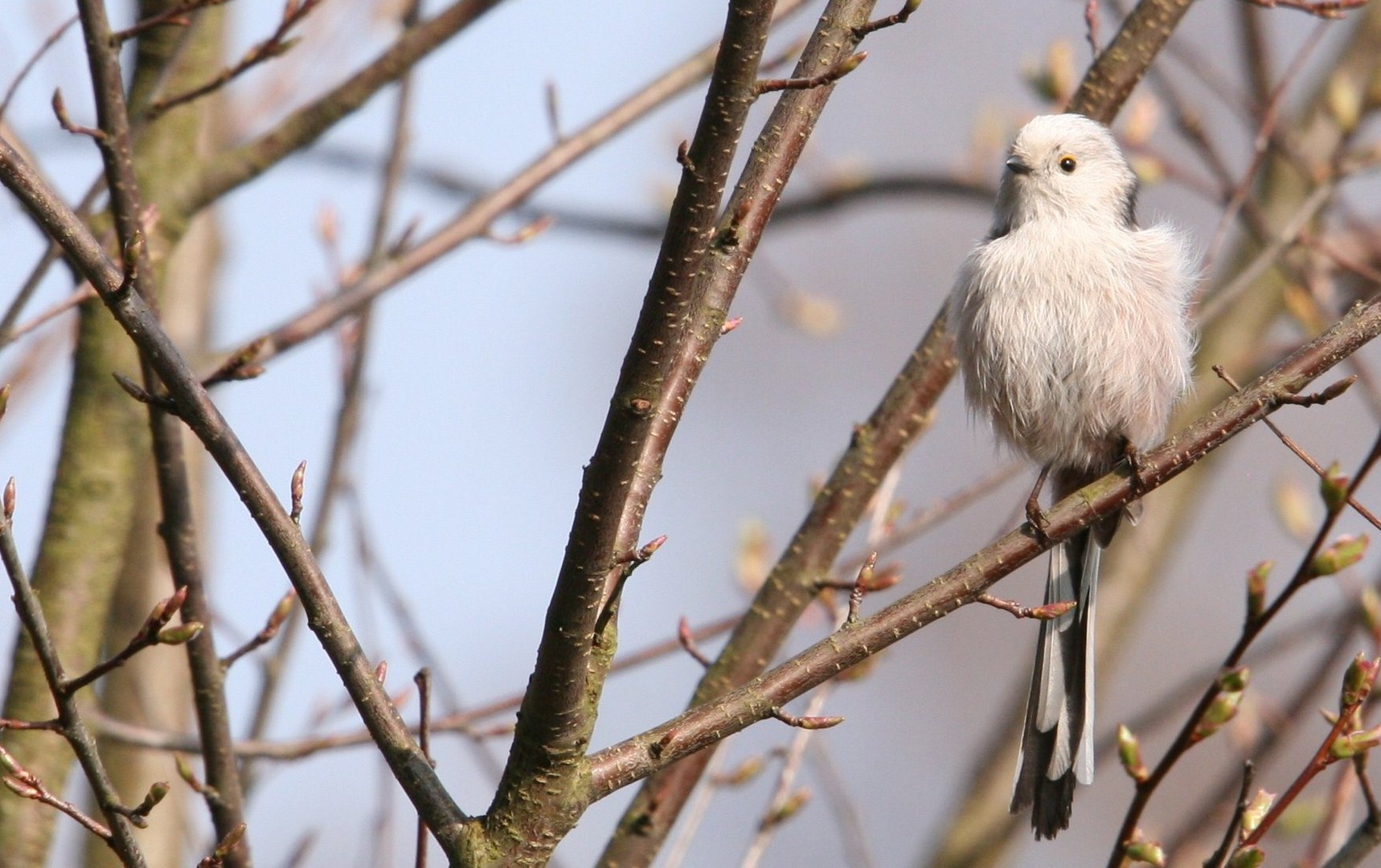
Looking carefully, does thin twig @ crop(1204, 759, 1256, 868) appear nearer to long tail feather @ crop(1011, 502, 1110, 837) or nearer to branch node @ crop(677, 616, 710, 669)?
long tail feather @ crop(1011, 502, 1110, 837)

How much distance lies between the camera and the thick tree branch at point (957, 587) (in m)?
1.70

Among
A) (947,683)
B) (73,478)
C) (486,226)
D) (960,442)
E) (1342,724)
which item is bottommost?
(1342,724)

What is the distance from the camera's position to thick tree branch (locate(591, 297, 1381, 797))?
1695 millimetres

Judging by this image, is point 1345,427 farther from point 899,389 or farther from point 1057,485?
point 899,389

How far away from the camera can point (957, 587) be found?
6.03ft

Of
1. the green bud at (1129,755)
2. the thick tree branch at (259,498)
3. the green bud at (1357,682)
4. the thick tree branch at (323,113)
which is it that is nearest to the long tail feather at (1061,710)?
the green bud at (1129,755)

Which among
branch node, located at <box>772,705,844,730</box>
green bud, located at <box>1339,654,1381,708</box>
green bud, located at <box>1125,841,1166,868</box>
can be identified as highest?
branch node, located at <box>772,705,844,730</box>

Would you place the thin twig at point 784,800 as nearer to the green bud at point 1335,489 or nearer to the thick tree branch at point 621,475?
the thick tree branch at point 621,475

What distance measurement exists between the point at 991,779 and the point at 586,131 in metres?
2.09

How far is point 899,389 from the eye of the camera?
2.61m

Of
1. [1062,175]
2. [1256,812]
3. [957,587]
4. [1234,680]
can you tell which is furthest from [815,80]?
[1062,175]

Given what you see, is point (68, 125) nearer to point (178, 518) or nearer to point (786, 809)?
point (178, 518)

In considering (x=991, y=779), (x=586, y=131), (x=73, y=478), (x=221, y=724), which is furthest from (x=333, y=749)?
(x=991, y=779)

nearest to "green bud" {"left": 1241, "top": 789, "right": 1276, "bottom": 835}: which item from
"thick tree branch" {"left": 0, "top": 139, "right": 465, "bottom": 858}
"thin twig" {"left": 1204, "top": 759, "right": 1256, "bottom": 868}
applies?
"thin twig" {"left": 1204, "top": 759, "right": 1256, "bottom": 868}
